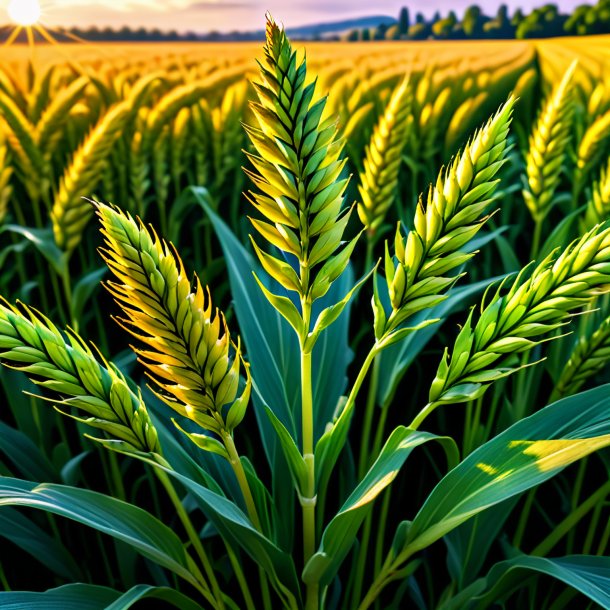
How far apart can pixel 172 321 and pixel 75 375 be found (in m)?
0.07

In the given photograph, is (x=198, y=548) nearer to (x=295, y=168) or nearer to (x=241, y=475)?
(x=241, y=475)

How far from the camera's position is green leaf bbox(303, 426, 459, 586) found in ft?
1.33

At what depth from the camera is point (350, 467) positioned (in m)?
0.69

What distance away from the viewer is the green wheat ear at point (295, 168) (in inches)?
13.0

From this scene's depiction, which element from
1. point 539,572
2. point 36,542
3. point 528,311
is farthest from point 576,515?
point 36,542

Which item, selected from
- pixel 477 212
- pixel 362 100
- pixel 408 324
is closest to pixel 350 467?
pixel 408 324

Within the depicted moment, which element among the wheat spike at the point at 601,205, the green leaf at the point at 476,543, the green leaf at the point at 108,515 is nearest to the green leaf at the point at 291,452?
the green leaf at the point at 108,515

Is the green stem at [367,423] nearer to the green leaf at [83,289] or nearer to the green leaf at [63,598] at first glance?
the green leaf at [63,598]

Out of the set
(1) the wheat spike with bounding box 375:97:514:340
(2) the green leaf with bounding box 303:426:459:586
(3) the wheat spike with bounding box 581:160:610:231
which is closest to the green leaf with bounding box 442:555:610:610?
(2) the green leaf with bounding box 303:426:459:586

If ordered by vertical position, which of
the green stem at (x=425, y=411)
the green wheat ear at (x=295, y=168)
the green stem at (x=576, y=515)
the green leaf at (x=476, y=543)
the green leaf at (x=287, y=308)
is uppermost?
the green wheat ear at (x=295, y=168)

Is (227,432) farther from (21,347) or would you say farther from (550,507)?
(550,507)

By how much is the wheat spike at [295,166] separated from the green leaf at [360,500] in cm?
11

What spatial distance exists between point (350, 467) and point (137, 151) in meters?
0.56

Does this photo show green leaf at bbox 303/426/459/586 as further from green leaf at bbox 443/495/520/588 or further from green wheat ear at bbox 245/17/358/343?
green leaf at bbox 443/495/520/588
